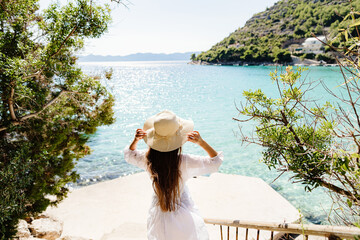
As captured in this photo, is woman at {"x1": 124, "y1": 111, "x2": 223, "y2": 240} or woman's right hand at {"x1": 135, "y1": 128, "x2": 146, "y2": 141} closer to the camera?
woman at {"x1": 124, "y1": 111, "x2": 223, "y2": 240}

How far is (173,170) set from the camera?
5.74 ft

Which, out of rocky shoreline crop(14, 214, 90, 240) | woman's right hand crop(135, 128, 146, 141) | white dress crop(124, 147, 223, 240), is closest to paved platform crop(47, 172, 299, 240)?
rocky shoreline crop(14, 214, 90, 240)

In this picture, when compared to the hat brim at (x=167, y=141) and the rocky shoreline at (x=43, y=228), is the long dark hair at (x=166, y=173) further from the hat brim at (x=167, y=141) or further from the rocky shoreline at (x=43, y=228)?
the rocky shoreline at (x=43, y=228)

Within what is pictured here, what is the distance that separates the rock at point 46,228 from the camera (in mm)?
4957

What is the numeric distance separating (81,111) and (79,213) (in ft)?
10.8

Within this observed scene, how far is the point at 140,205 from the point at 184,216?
5505mm

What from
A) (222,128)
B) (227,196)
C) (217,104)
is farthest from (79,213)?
(217,104)

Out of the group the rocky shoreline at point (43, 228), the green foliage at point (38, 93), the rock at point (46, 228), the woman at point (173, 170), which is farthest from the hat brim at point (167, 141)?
the rock at point (46, 228)

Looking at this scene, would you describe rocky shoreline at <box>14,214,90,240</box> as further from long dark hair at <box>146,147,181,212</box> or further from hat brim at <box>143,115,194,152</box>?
hat brim at <box>143,115,194,152</box>

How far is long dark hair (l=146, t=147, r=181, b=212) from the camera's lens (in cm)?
175

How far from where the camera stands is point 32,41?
13.8 ft

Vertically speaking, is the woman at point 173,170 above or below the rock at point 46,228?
above

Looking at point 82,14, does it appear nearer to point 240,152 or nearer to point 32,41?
point 32,41

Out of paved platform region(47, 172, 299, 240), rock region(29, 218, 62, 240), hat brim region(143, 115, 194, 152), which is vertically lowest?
paved platform region(47, 172, 299, 240)
